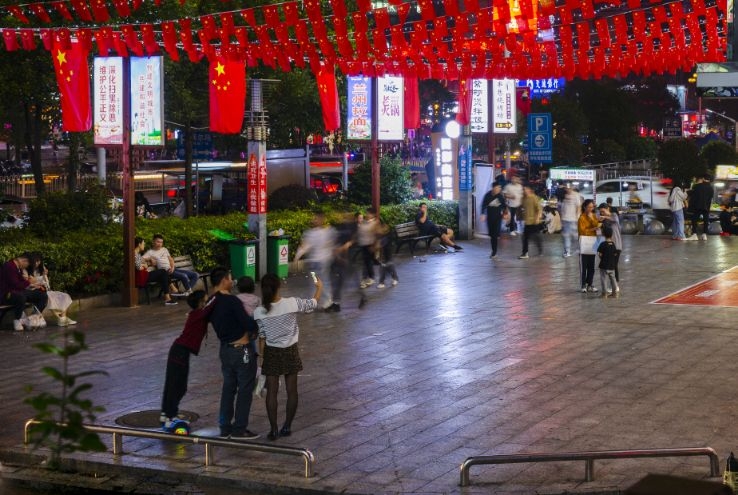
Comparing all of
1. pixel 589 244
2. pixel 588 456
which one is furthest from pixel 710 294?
pixel 588 456

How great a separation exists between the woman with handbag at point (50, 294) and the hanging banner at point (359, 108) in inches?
440

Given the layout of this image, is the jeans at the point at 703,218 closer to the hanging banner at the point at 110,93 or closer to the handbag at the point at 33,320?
the hanging banner at the point at 110,93

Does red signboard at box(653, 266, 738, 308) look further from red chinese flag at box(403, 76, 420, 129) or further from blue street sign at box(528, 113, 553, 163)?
blue street sign at box(528, 113, 553, 163)

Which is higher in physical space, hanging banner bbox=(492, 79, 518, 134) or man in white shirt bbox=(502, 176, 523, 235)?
hanging banner bbox=(492, 79, 518, 134)

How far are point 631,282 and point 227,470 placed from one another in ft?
43.8

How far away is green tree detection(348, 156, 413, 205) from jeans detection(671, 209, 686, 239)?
23.9 ft

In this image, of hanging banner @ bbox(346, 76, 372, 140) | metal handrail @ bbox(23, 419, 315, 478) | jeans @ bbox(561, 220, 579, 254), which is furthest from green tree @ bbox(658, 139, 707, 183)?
metal handrail @ bbox(23, 419, 315, 478)

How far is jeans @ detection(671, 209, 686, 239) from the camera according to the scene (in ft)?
92.1

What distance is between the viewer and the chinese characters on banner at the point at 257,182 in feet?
69.3

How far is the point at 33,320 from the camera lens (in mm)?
15711

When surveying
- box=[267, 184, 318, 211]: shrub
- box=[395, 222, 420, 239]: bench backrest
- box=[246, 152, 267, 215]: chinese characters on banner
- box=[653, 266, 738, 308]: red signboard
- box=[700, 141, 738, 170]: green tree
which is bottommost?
box=[653, 266, 738, 308]: red signboard

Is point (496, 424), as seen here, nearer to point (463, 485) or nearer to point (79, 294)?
point (463, 485)

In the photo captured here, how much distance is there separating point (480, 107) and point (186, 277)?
14745mm

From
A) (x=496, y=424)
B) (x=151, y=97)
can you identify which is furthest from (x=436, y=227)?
(x=496, y=424)
